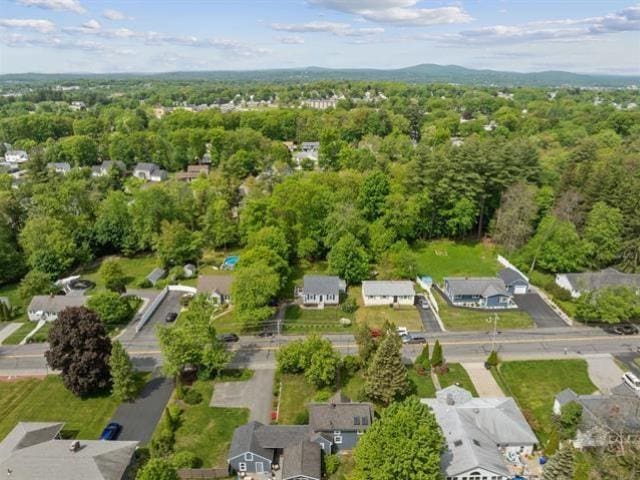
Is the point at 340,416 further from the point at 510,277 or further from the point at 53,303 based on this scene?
the point at 53,303

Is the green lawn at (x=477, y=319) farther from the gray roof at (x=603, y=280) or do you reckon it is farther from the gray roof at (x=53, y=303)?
the gray roof at (x=53, y=303)

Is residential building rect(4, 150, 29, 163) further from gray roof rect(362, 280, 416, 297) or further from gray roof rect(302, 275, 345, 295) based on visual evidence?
gray roof rect(362, 280, 416, 297)

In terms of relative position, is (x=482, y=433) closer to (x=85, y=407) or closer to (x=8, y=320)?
(x=85, y=407)

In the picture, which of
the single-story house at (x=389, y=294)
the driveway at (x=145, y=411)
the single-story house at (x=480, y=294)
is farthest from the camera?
the single-story house at (x=389, y=294)

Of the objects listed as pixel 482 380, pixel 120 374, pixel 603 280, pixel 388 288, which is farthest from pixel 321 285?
pixel 603 280

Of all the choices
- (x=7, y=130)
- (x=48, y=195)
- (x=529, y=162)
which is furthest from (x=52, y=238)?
(x=7, y=130)

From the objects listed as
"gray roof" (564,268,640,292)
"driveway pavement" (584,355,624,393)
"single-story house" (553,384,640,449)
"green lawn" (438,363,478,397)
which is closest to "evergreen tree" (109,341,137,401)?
"green lawn" (438,363,478,397)

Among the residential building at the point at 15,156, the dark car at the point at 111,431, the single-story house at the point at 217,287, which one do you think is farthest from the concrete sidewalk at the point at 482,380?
the residential building at the point at 15,156
